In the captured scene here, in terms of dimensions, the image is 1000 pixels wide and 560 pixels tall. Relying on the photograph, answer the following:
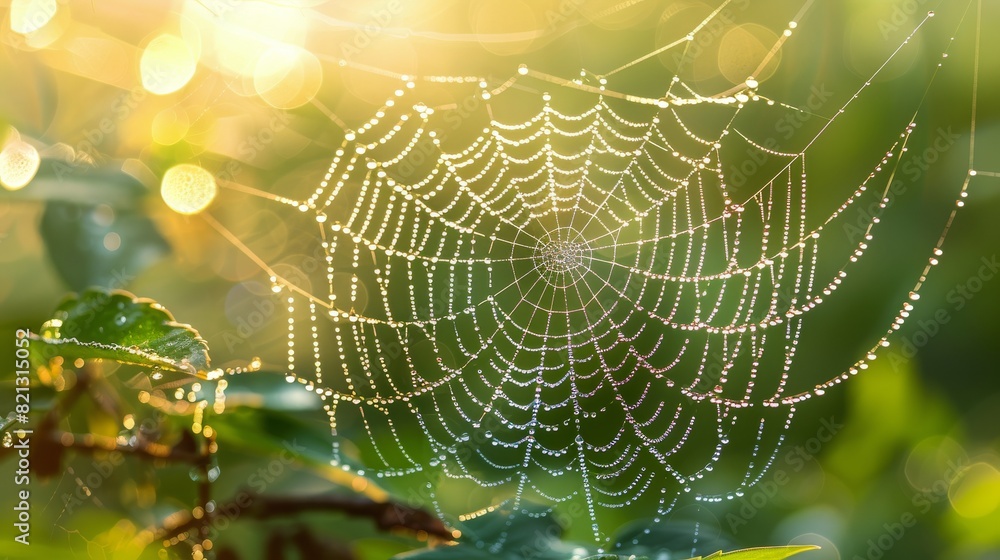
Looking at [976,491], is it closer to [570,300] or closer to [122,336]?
[570,300]

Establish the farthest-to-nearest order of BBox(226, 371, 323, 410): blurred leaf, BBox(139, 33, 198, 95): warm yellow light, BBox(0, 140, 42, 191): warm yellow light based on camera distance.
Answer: BBox(139, 33, 198, 95): warm yellow light, BBox(0, 140, 42, 191): warm yellow light, BBox(226, 371, 323, 410): blurred leaf

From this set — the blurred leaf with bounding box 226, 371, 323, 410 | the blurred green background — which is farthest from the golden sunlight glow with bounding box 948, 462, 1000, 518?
the blurred leaf with bounding box 226, 371, 323, 410

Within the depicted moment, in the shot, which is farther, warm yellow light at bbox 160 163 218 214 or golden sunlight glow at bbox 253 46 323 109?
golden sunlight glow at bbox 253 46 323 109

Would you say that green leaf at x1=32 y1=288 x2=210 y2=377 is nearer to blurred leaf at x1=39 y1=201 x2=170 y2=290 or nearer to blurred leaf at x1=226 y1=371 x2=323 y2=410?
blurred leaf at x1=226 y1=371 x2=323 y2=410

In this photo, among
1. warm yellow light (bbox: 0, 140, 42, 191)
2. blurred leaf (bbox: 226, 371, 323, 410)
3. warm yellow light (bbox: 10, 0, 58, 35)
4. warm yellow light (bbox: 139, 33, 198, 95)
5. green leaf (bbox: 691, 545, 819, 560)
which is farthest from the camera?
warm yellow light (bbox: 139, 33, 198, 95)

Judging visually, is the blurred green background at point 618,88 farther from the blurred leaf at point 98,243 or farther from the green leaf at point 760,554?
the green leaf at point 760,554

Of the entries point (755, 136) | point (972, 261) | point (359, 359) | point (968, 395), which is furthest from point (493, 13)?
point (968, 395)

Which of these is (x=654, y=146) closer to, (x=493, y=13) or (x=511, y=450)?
(x=493, y=13)

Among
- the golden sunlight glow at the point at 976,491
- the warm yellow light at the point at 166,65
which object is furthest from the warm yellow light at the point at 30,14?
the golden sunlight glow at the point at 976,491
